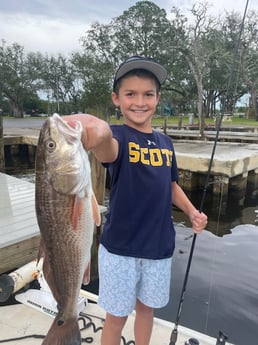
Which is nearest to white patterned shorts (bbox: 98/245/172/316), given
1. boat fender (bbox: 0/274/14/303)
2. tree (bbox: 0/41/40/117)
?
boat fender (bbox: 0/274/14/303)

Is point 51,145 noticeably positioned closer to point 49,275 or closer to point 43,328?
point 49,275

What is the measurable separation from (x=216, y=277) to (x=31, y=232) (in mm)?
2669

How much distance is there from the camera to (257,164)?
31.6ft

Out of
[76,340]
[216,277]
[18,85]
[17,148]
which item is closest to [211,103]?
[18,85]

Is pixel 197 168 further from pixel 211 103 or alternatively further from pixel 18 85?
pixel 18 85

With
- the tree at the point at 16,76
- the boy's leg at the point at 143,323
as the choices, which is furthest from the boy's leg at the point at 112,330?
the tree at the point at 16,76

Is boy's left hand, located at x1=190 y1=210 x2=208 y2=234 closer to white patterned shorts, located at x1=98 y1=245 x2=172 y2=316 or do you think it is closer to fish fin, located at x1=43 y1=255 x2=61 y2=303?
white patterned shorts, located at x1=98 y1=245 x2=172 y2=316

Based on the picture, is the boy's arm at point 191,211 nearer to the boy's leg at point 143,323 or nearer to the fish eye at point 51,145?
the boy's leg at point 143,323

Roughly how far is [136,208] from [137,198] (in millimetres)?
57

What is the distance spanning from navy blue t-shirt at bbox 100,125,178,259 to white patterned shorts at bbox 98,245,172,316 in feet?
0.19

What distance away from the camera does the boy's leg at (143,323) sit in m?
1.96

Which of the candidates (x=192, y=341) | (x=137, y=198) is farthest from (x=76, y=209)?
(x=192, y=341)

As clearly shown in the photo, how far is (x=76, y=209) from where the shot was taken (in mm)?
1364

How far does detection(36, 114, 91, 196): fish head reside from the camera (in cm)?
123
